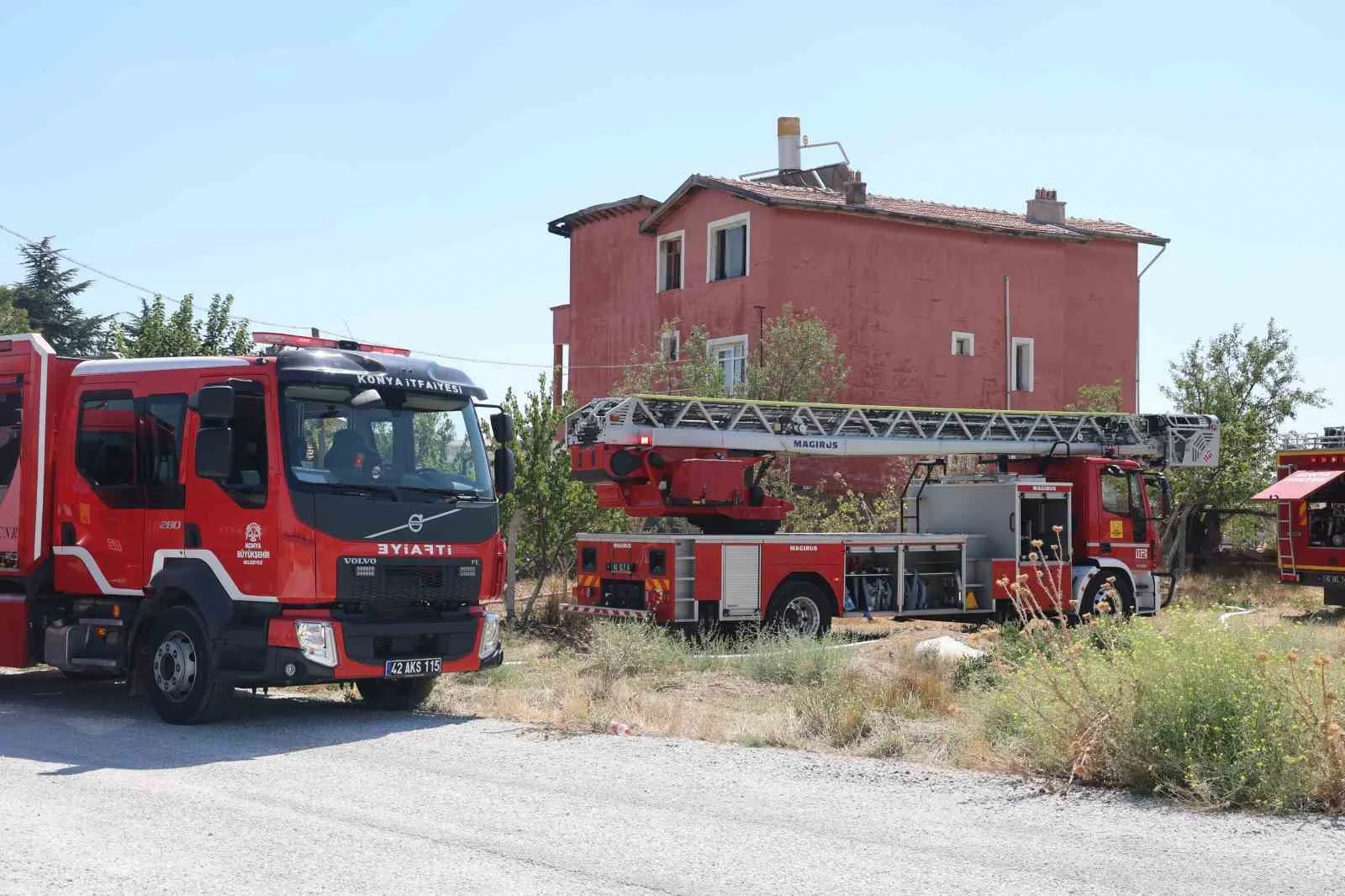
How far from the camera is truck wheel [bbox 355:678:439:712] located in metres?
12.4

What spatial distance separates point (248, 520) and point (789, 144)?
30.2 meters

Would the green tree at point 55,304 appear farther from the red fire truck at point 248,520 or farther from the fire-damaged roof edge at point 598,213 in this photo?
the red fire truck at point 248,520

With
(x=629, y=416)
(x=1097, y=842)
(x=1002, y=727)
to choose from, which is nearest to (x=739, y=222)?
(x=629, y=416)

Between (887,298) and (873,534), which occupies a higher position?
(887,298)

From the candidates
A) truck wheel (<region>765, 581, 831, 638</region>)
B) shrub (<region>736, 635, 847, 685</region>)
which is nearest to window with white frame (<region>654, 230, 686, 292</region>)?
truck wheel (<region>765, 581, 831, 638</region>)

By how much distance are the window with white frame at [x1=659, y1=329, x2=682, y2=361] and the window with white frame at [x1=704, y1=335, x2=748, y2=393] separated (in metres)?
1.08

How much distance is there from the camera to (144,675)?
37.7 ft

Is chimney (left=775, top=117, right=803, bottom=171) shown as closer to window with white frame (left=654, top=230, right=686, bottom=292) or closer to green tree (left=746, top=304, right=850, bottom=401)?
window with white frame (left=654, top=230, right=686, bottom=292)

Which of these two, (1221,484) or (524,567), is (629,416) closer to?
(524,567)

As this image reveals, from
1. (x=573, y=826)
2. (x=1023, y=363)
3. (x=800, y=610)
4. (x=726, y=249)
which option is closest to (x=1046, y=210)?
(x=1023, y=363)

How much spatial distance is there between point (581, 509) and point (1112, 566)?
790 cm

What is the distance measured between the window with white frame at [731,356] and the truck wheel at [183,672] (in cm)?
2104

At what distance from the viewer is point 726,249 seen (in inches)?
1336

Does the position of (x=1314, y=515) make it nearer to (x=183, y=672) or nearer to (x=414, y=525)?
(x=414, y=525)
